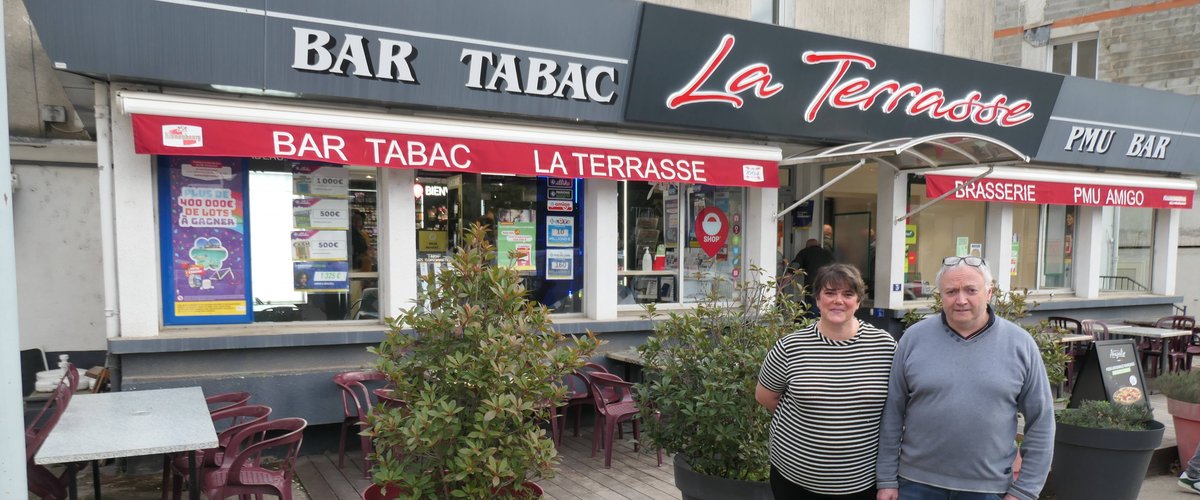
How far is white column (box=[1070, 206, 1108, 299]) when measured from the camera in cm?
1209

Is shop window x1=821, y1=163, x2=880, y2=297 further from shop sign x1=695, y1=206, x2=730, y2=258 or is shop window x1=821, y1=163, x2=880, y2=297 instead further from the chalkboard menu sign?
the chalkboard menu sign

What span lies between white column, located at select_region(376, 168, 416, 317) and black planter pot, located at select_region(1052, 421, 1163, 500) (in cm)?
526

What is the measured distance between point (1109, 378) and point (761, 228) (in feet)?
12.4

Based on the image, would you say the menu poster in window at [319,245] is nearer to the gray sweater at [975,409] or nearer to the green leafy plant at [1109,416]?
the gray sweater at [975,409]

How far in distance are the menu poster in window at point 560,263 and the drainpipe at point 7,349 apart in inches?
207

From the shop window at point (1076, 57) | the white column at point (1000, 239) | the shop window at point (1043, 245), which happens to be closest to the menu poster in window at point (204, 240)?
the white column at point (1000, 239)

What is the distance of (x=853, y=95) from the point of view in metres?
8.40

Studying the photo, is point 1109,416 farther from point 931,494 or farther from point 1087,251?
point 1087,251

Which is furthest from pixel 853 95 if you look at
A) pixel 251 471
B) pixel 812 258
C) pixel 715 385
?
pixel 251 471

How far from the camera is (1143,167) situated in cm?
1169

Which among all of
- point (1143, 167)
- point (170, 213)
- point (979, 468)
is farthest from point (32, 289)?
point (1143, 167)

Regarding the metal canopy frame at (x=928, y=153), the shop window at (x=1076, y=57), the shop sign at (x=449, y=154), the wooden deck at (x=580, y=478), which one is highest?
the shop window at (x=1076, y=57)

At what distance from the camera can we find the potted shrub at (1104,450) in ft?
15.5

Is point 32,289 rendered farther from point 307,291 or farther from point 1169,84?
point 1169,84
